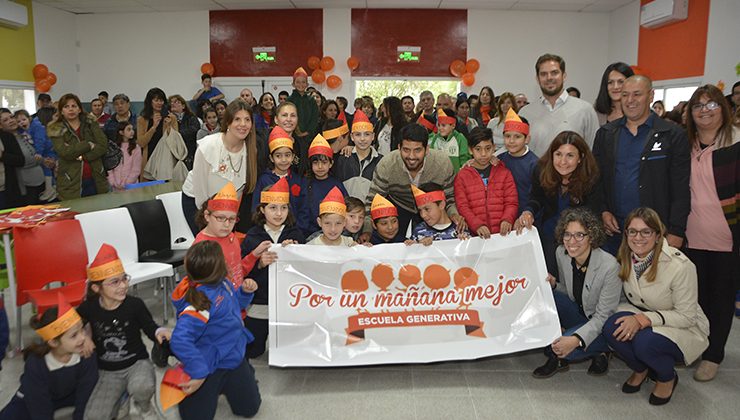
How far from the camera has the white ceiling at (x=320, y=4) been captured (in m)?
11.2

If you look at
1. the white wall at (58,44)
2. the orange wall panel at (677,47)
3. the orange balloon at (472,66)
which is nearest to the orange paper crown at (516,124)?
the orange wall panel at (677,47)

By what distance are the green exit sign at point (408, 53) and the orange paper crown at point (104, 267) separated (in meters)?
10.3

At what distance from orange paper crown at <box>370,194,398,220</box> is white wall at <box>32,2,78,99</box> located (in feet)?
35.7

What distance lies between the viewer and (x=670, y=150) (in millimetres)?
3170

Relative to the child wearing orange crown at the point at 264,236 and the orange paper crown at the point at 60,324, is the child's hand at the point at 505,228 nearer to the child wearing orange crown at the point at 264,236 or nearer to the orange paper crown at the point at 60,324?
the child wearing orange crown at the point at 264,236

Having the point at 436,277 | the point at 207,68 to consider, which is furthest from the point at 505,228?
the point at 207,68

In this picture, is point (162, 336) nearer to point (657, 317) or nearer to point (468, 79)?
point (657, 317)

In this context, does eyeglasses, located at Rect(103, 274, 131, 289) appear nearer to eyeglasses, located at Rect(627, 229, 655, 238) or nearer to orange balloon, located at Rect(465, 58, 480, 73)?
eyeglasses, located at Rect(627, 229, 655, 238)

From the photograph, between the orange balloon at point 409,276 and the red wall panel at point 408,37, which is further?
the red wall panel at point 408,37

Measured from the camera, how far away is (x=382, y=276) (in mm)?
3326

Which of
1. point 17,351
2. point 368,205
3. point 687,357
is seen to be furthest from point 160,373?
point 687,357

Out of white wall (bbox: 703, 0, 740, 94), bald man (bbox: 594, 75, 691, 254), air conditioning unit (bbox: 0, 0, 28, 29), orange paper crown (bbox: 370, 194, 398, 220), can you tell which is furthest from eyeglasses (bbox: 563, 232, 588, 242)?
air conditioning unit (bbox: 0, 0, 28, 29)

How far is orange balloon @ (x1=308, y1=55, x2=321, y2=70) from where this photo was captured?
12.0m

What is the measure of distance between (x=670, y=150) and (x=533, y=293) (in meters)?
1.17
